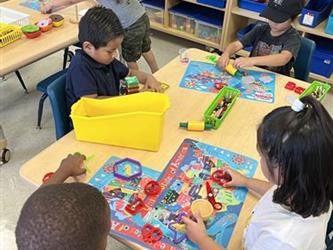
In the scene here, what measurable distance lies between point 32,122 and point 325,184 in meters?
1.93

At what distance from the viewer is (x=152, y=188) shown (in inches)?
41.4

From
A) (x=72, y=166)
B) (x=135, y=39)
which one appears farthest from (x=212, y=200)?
(x=135, y=39)

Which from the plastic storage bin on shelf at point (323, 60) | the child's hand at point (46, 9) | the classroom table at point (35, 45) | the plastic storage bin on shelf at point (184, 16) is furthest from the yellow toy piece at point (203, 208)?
the plastic storage bin on shelf at point (184, 16)

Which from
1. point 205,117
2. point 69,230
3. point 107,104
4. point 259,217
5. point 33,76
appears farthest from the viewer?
point 33,76

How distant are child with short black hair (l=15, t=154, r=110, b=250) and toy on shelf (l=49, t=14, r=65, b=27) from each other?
144 cm

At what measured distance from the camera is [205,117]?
1.31 metres

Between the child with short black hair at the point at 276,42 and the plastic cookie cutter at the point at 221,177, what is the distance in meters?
0.68

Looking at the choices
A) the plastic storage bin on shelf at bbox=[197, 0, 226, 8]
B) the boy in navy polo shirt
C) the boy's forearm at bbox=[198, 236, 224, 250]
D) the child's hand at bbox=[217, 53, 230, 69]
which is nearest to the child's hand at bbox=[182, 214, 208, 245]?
the boy's forearm at bbox=[198, 236, 224, 250]

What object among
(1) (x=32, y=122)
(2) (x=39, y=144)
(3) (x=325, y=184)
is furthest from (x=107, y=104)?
(1) (x=32, y=122)

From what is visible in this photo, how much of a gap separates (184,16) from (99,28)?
185cm

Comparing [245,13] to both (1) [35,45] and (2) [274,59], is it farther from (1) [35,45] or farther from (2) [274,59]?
(1) [35,45]

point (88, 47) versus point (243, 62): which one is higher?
point (88, 47)

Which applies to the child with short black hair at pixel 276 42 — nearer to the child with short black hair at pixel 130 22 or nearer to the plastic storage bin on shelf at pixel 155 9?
the child with short black hair at pixel 130 22

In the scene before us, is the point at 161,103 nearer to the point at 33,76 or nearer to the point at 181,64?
the point at 181,64
